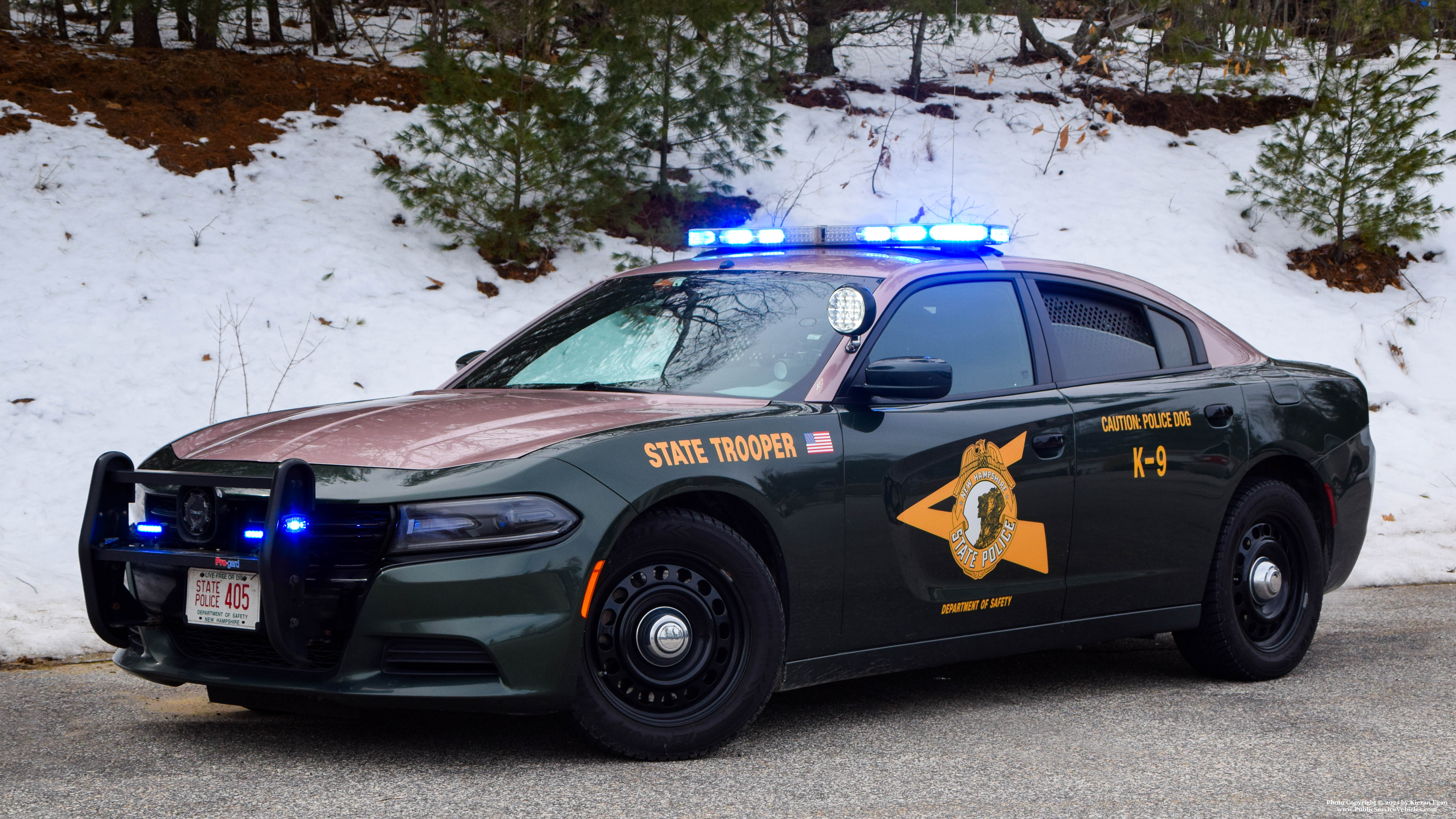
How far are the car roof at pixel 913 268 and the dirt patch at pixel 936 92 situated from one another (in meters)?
12.0

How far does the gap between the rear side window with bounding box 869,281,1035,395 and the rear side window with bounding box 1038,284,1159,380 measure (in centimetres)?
19

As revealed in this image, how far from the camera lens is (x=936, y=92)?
17703mm

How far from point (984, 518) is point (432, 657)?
1.96 meters

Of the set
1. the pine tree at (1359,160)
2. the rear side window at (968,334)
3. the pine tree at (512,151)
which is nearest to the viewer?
the rear side window at (968,334)

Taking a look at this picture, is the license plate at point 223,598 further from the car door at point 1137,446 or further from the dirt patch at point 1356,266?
the dirt patch at point 1356,266

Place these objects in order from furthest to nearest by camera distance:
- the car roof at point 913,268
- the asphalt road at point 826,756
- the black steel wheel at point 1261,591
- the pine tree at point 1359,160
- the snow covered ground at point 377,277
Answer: the pine tree at point 1359,160, the snow covered ground at point 377,277, the black steel wheel at point 1261,591, the car roof at point 913,268, the asphalt road at point 826,756

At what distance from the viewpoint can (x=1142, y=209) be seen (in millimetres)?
15055

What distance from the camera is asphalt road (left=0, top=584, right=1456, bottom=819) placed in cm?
349

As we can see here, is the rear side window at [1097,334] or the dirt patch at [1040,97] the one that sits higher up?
the dirt patch at [1040,97]

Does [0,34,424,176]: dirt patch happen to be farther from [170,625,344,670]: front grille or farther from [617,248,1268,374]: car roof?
[170,625,344,670]: front grille

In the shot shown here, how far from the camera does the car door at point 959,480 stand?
14.3 feet

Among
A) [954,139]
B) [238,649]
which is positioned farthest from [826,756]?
[954,139]

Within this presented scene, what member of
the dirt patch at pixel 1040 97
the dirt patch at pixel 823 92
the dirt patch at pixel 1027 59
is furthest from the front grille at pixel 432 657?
the dirt patch at pixel 1027 59

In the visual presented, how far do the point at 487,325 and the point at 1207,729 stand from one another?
7.50 m
